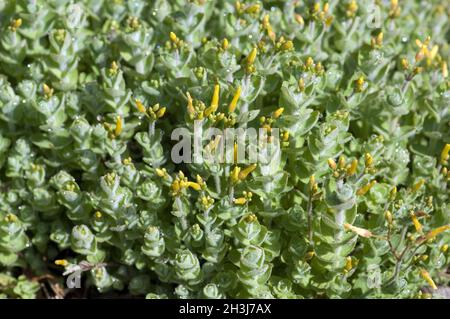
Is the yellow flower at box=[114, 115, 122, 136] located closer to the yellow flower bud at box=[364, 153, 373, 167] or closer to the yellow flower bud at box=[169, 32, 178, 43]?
the yellow flower bud at box=[169, 32, 178, 43]

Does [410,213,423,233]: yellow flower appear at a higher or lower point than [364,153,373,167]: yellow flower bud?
lower

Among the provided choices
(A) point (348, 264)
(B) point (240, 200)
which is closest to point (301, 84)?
(B) point (240, 200)

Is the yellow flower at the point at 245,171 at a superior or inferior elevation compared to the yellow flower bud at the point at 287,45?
inferior

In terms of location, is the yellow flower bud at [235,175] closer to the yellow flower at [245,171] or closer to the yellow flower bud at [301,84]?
the yellow flower at [245,171]

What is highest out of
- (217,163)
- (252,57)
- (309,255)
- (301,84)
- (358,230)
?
(252,57)

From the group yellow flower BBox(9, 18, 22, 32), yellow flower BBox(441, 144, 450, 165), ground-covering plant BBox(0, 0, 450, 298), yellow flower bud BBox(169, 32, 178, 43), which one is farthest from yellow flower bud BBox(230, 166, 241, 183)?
yellow flower BBox(9, 18, 22, 32)

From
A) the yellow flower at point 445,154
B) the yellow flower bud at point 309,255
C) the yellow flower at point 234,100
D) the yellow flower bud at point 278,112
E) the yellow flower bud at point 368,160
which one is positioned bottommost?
the yellow flower bud at point 309,255

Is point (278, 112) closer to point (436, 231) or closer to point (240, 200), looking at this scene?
point (240, 200)

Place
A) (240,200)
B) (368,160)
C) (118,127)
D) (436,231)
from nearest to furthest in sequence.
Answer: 1. (436,231)
2. (368,160)
3. (240,200)
4. (118,127)

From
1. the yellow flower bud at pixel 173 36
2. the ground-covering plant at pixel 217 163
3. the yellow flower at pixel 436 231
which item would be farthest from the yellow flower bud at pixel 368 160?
the yellow flower bud at pixel 173 36
